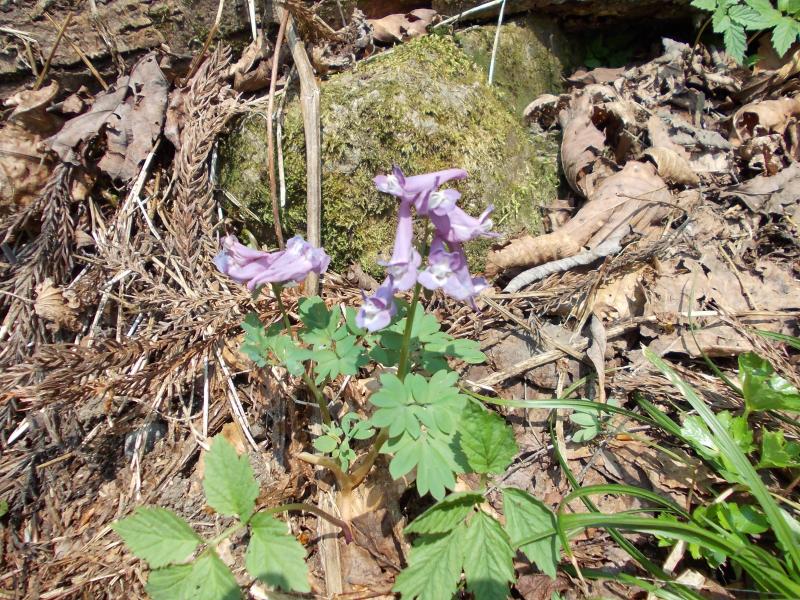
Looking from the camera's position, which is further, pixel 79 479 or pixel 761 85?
pixel 761 85

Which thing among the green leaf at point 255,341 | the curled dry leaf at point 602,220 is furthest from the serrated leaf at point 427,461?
the curled dry leaf at point 602,220

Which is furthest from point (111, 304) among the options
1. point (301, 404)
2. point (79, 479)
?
point (301, 404)

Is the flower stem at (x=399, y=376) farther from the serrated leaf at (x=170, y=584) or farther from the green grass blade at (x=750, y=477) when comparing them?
the green grass blade at (x=750, y=477)

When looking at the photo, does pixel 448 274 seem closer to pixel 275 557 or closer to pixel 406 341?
pixel 406 341

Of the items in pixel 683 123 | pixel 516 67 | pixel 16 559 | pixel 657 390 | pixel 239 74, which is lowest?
pixel 657 390

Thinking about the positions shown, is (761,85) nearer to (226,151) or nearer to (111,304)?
(226,151)

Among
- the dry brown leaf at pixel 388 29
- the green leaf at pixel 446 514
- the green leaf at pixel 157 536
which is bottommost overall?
the green leaf at pixel 446 514

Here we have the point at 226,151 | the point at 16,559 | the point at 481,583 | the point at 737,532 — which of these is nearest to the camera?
the point at 481,583

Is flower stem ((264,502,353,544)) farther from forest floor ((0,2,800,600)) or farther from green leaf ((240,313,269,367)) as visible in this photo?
green leaf ((240,313,269,367))
